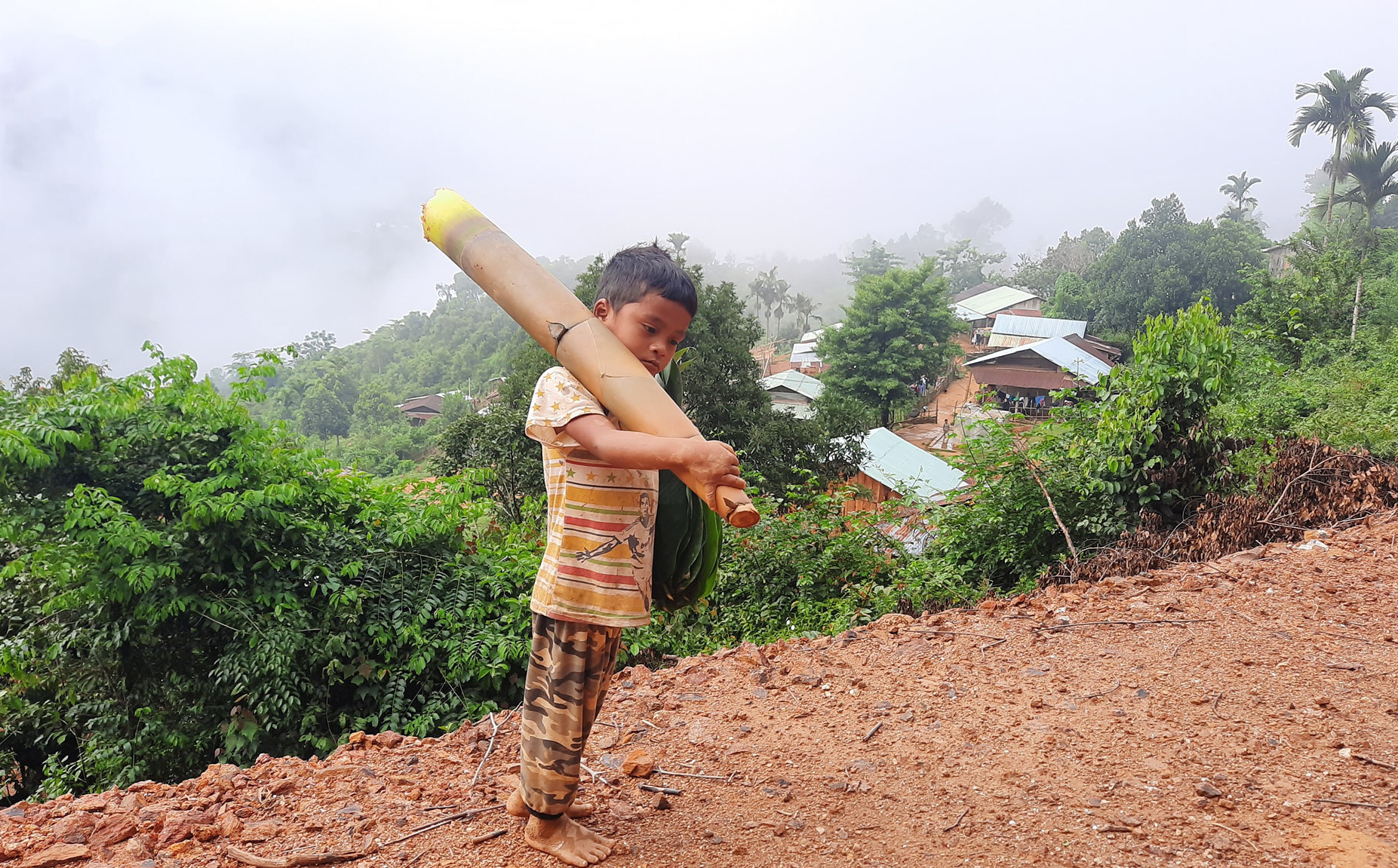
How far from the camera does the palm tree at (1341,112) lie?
27.2 meters

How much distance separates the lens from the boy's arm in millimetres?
1561

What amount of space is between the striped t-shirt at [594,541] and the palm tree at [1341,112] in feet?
112

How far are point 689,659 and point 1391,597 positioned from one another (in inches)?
134

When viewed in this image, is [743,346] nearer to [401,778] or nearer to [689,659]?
[689,659]

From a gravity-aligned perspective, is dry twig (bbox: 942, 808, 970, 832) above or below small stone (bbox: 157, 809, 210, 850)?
above

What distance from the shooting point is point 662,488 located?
2102 millimetres

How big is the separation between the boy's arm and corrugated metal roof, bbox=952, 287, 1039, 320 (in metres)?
44.8

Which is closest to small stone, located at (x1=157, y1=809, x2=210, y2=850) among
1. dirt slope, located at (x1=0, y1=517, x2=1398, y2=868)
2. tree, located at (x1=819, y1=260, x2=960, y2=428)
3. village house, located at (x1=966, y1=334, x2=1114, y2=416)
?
dirt slope, located at (x1=0, y1=517, x2=1398, y2=868)

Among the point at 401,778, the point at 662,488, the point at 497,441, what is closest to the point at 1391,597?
the point at 662,488

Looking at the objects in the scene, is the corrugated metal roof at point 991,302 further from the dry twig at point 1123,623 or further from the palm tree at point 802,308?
the dry twig at point 1123,623

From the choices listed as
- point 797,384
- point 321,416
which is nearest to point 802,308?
point 797,384

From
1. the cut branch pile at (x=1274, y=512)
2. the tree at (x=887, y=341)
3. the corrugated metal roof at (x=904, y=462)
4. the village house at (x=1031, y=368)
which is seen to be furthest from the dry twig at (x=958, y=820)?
the tree at (x=887, y=341)

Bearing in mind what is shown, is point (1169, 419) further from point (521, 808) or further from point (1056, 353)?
point (1056, 353)

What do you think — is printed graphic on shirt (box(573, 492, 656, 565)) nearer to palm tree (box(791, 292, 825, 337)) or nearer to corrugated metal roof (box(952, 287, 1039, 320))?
corrugated metal roof (box(952, 287, 1039, 320))
